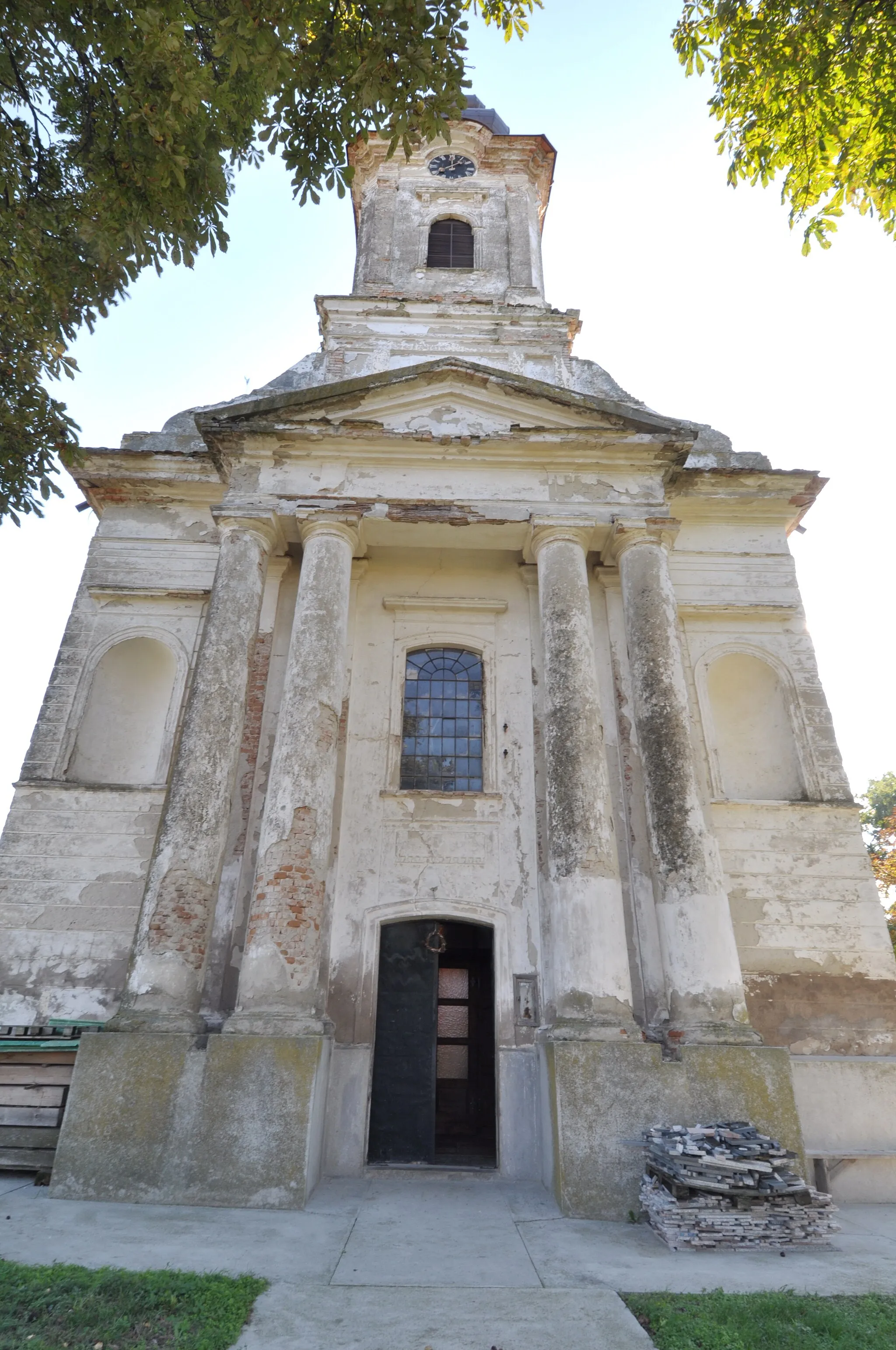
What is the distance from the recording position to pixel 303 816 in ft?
30.3

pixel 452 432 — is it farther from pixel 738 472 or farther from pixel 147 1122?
pixel 147 1122

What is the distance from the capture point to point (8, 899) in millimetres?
10523

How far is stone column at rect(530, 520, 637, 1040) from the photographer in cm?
852

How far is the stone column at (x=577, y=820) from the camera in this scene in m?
8.52

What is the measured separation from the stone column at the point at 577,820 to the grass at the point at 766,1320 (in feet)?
10.2

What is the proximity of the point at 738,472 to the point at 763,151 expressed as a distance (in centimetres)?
700

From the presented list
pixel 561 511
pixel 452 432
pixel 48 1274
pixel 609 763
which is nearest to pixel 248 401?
pixel 452 432

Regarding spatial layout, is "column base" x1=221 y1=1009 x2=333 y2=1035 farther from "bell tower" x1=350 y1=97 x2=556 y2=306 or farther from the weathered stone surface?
"bell tower" x1=350 y1=97 x2=556 y2=306

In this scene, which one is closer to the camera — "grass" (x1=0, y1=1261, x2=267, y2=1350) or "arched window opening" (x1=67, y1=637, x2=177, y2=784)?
"grass" (x1=0, y1=1261, x2=267, y2=1350)

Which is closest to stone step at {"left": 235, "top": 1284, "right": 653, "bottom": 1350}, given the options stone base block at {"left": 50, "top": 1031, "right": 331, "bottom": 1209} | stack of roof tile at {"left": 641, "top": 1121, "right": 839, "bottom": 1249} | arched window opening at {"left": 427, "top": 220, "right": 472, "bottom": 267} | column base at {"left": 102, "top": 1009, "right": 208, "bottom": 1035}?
stack of roof tile at {"left": 641, "top": 1121, "right": 839, "bottom": 1249}

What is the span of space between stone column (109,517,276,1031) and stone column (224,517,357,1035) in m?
0.50

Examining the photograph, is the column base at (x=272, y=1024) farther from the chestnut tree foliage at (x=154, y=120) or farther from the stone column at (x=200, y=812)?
the chestnut tree foliage at (x=154, y=120)

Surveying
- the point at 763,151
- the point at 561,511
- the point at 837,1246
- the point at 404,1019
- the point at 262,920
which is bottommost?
the point at 837,1246

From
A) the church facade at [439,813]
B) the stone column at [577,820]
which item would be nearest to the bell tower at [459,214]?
the church facade at [439,813]
